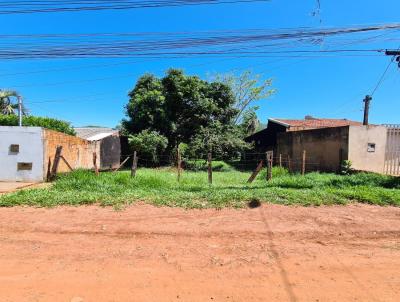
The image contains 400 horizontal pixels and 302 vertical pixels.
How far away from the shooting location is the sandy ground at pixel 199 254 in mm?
3773

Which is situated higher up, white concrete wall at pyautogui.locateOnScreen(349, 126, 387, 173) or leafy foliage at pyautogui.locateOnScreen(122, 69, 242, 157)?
leafy foliage at pyautogui.locateOnScreen(122, 69, 242, 157)

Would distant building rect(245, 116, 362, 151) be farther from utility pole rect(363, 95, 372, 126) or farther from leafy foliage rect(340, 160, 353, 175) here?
leafy foliage rect(340, 160, 353, 175)

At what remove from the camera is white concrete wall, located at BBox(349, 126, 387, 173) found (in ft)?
49.6

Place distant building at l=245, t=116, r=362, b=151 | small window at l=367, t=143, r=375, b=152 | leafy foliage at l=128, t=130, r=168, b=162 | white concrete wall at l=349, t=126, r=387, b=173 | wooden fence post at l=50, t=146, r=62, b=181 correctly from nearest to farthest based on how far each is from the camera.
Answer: wooden fence post at l=50, t=146, r=62, b=181
white concrete wall at l=349, t=126, r=387, b=173
small window at l=367, t=143, r=375, b=152
leafy foliage at l=128, t=130, r=168, b=162
distant building at l=245, t=116, r=362, b=151

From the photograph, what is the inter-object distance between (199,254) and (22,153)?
10474 mm

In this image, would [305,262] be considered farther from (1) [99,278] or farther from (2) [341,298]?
(1) [99,278]

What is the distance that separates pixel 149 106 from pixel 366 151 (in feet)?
46.1

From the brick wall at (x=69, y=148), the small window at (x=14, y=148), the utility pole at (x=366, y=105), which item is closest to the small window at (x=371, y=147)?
the utility pole at (x=366, y=105)

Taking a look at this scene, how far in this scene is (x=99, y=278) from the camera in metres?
4.06

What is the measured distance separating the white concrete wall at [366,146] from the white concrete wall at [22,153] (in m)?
13.1

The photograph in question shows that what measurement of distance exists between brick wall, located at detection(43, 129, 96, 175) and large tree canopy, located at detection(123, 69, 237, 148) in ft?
13.9

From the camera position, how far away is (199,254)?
4.99 metres

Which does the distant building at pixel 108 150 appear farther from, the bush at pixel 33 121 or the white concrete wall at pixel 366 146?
the white concrete wall at pixel 366 146

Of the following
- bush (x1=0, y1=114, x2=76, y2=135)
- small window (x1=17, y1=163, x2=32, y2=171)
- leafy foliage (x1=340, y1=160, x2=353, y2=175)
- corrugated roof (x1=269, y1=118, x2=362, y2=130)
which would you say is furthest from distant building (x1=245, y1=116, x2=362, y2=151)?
small window (x1=17, y1=163, x2=32, y2=171)
